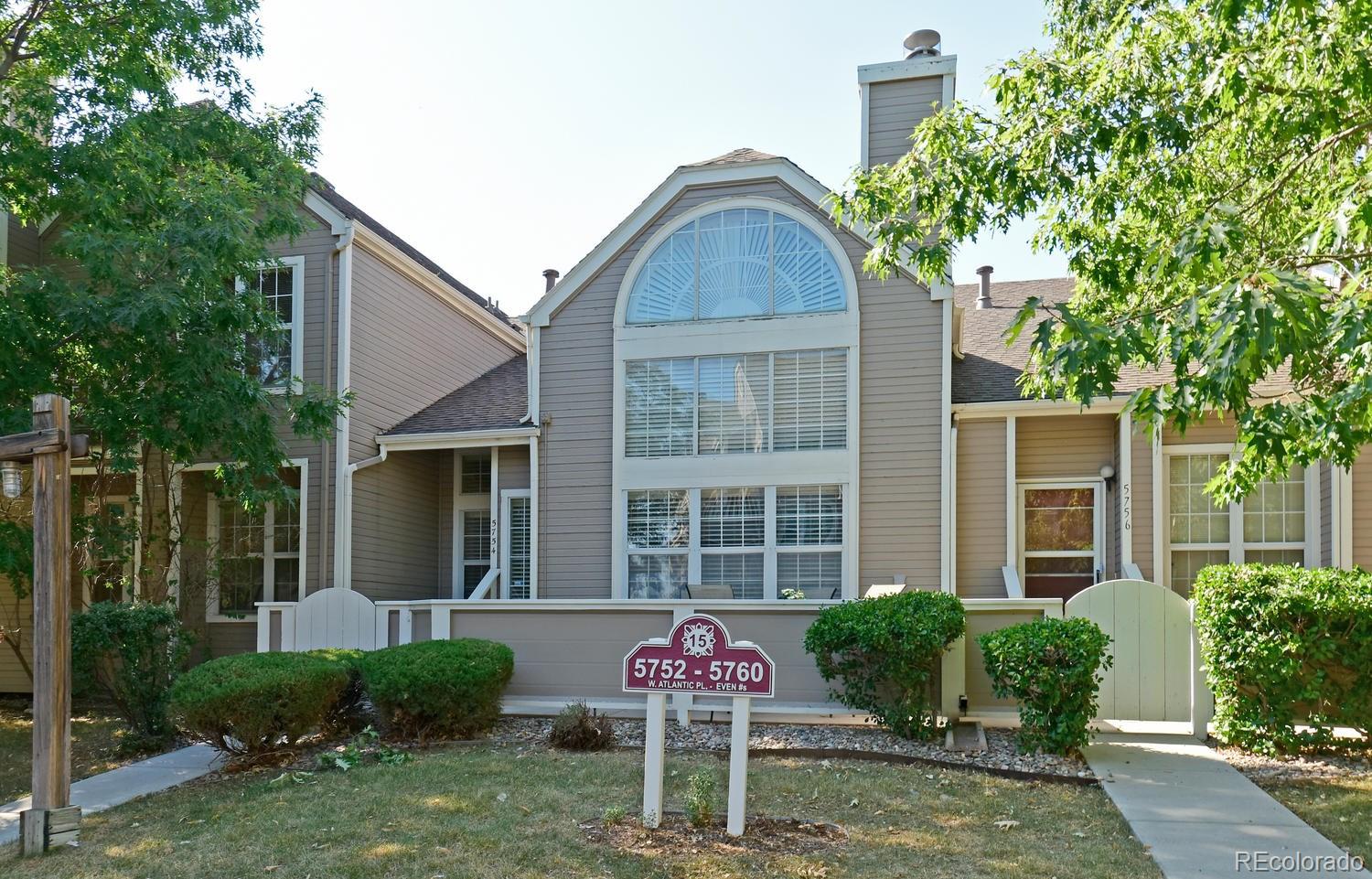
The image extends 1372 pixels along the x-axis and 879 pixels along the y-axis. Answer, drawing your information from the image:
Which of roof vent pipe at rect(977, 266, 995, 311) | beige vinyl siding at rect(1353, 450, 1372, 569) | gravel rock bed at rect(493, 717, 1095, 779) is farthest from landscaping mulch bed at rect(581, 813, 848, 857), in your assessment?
roof vent pipe at rect(977, 266, 995, 311)

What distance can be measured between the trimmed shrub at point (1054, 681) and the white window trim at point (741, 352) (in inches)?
134

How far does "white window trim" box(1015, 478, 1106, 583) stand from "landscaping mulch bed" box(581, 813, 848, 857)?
6.37 m

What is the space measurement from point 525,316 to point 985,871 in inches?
349

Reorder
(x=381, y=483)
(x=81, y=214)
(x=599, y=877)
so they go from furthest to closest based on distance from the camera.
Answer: (x=381, y=483), (x=81, y=214), (x=599, y=877)

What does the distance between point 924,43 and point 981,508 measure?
5.43m

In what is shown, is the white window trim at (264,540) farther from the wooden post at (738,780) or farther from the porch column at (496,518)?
the wooden post at (738,780)

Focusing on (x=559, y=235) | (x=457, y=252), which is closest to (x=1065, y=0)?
(x=559, y=235)

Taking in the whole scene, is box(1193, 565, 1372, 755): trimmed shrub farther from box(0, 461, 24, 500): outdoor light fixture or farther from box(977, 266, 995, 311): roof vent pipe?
box(0, 461, 24, 500): outdoor light fixture

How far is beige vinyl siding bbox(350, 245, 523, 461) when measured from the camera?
43.5 ft

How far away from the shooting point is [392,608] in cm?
1093

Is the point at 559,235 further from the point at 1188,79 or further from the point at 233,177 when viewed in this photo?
the point at 1188,79

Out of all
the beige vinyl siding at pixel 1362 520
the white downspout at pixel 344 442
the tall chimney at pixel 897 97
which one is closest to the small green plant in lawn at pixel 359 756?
the white downspout at pixel 344 442

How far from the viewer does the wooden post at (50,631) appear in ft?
21.1

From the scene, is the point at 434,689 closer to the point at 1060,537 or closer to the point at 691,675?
the point at 691,675
